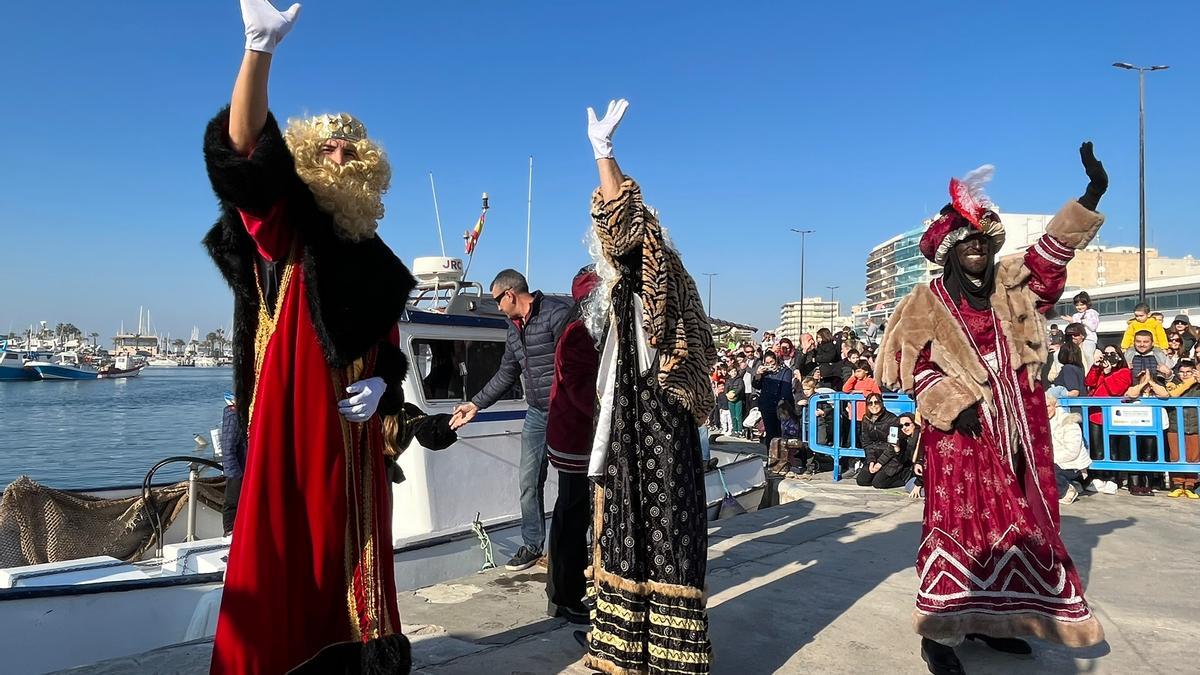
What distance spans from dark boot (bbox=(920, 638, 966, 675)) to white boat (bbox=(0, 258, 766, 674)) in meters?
3.17

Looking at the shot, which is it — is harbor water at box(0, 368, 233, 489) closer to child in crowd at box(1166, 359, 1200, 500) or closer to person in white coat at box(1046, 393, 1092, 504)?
person in white coat at box(1046, 393, 1092, 504)

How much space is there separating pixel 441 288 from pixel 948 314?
4.88m

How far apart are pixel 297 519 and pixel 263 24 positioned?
1279 millimetres

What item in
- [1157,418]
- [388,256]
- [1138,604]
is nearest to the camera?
[388,256]

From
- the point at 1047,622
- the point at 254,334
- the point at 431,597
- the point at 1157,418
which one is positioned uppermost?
the point at 254,334

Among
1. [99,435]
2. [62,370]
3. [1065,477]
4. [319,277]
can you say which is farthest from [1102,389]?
[62,370]

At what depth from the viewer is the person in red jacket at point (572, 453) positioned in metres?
3.93

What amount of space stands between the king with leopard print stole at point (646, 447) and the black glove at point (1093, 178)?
5.70 feet

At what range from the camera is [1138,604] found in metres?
4.29

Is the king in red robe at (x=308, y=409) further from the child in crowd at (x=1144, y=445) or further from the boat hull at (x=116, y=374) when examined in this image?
the boat hull at (x=116, y=374)

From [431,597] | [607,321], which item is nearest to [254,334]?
[607,321]

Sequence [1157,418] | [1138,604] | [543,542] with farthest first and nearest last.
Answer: [1157,418]
[543,542]
[1138,604]

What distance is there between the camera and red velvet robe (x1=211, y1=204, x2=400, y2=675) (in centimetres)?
213

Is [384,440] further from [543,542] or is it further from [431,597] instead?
[543,542]
